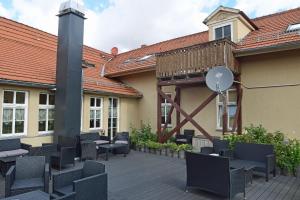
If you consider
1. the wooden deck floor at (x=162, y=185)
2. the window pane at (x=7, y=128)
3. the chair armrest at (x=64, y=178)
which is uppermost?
the window pane at (x=7, y=128)

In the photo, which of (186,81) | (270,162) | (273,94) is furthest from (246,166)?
(186,81)

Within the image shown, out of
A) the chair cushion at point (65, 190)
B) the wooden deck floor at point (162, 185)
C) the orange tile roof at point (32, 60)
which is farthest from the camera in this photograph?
the orange tile roof at point (32, 60)

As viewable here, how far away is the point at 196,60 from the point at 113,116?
5.55 metres

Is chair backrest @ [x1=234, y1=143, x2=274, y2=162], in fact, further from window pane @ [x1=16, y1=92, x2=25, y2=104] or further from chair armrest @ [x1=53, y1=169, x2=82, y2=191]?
window pane @ [x1=16, y1=92, x2=25, y2=104]

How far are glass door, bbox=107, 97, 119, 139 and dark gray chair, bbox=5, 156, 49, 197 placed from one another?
752cm

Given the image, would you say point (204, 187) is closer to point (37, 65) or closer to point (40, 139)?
point (40, 139)

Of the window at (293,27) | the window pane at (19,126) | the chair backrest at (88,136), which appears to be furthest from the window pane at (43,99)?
the window at (293,27)

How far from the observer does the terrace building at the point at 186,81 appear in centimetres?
902

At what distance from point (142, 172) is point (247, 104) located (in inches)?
214

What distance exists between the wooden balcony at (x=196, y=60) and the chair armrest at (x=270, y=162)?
3.93 m

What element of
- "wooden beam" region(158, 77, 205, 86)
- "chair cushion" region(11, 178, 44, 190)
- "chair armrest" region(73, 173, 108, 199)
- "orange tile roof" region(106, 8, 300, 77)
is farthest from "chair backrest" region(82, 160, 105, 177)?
"orange tile roof" region(106, 8, 300, 77)

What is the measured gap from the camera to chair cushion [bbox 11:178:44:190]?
15.1 feet

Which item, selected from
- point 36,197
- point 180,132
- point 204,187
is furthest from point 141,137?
point 36,197

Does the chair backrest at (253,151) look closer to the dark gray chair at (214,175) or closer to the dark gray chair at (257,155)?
the dark gray chair at (257,155)
